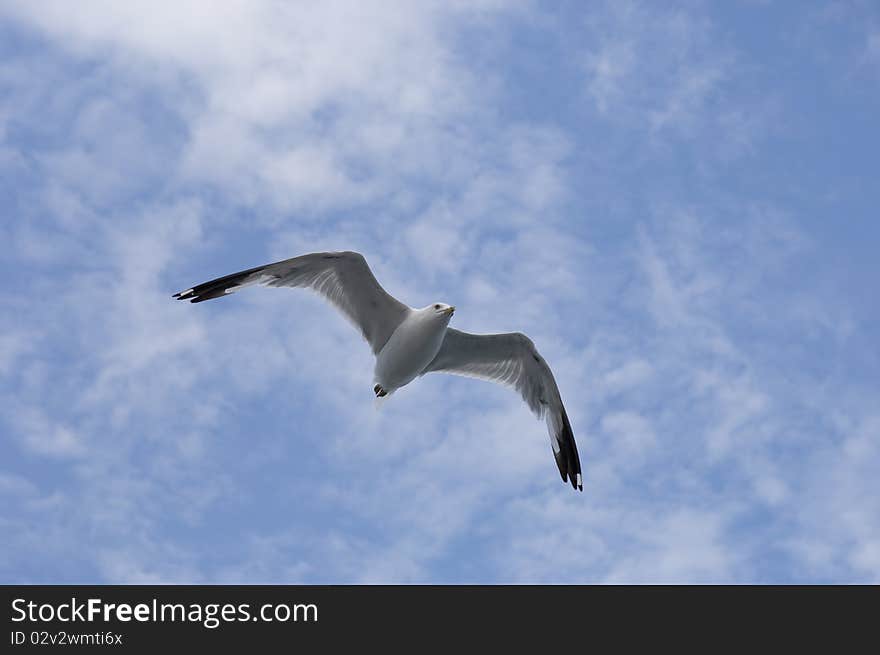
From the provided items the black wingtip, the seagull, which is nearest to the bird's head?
the seagull

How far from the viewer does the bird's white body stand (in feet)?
51.3

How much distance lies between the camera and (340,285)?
16.0 m

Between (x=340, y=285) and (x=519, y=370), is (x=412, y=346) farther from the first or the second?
(x=519, y=370)

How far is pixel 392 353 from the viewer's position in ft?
52.3

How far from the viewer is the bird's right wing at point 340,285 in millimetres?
15586

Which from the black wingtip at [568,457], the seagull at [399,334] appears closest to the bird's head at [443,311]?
the seagull at [399,334]

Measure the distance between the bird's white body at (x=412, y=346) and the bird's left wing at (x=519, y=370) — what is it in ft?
2.58

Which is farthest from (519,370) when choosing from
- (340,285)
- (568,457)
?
(340,285)
